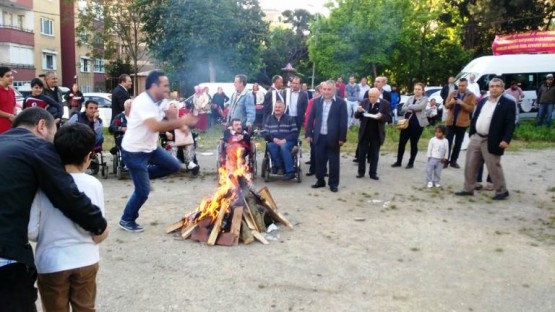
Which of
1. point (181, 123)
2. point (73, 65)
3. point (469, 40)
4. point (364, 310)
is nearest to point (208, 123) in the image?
point (181, 123)

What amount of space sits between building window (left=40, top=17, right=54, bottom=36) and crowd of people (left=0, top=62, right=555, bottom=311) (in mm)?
28614

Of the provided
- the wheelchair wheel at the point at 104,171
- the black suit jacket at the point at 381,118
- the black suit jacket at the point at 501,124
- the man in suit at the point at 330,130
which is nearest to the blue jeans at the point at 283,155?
the man in suit at the point at 330,130

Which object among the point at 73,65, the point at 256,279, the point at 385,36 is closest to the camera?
the point at 256,279

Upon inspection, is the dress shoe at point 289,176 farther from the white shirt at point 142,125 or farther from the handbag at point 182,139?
the white shirt at point 142,125

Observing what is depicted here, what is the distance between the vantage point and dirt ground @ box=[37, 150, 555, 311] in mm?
4168

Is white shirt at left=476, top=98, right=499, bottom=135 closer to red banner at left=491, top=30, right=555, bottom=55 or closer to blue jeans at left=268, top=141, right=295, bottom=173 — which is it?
blue jeans at left=268, top=141, right=295, bottom=173

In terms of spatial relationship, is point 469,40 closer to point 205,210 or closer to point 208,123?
point 208,123

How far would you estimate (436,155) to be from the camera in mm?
8555

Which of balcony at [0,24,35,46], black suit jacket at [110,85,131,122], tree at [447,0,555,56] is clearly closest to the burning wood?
black suit jacket at [110,85,131,122]

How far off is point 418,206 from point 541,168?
485cm

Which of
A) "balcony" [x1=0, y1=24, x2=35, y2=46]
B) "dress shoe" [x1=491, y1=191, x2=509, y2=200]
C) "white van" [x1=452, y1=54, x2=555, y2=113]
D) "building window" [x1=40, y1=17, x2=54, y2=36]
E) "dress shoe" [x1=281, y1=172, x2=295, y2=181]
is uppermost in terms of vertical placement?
"building window" [x1=40, y1=17, x2=54, y2=36]

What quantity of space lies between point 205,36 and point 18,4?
64.5 ft

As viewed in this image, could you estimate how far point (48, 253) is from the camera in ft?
8.54

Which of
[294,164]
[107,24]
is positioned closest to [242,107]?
[294,164]
